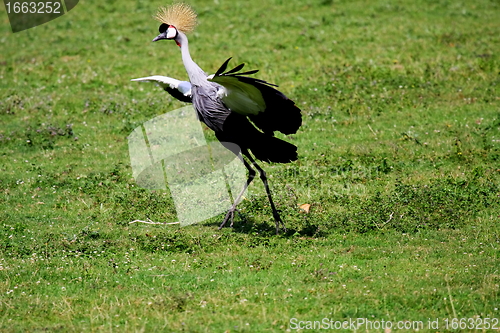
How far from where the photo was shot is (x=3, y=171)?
1027 cm

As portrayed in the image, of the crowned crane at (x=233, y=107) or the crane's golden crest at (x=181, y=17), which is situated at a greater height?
the crane's golden crest at (x=181, y=17)

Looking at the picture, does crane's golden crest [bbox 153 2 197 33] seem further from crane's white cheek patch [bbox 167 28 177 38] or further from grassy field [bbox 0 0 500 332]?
grassy field [bbox 0 0 500 332]

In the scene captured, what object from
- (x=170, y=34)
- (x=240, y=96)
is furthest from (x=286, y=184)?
(x=170, y=34)

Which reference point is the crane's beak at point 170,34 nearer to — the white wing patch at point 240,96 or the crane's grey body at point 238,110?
the crane's grey body at point 238,110

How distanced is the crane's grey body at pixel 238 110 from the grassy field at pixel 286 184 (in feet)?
3.44

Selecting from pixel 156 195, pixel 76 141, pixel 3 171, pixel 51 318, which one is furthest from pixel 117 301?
pixel 76 141

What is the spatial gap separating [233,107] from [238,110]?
89 mm

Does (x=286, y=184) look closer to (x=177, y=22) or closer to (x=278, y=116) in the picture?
(x=278, y=116)

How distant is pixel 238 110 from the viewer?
7.74 metres

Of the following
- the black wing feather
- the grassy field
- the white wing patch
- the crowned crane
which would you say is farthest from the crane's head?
the grassy field

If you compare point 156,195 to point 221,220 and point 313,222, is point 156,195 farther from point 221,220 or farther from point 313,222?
point 313,222

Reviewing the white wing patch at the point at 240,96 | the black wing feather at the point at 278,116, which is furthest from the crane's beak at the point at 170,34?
the white wing patch at the point at 240,96

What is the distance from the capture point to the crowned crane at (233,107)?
7453 millimetres

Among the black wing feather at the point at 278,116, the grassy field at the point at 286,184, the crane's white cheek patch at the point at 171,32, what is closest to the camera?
the grassy field at the point at 286,184
